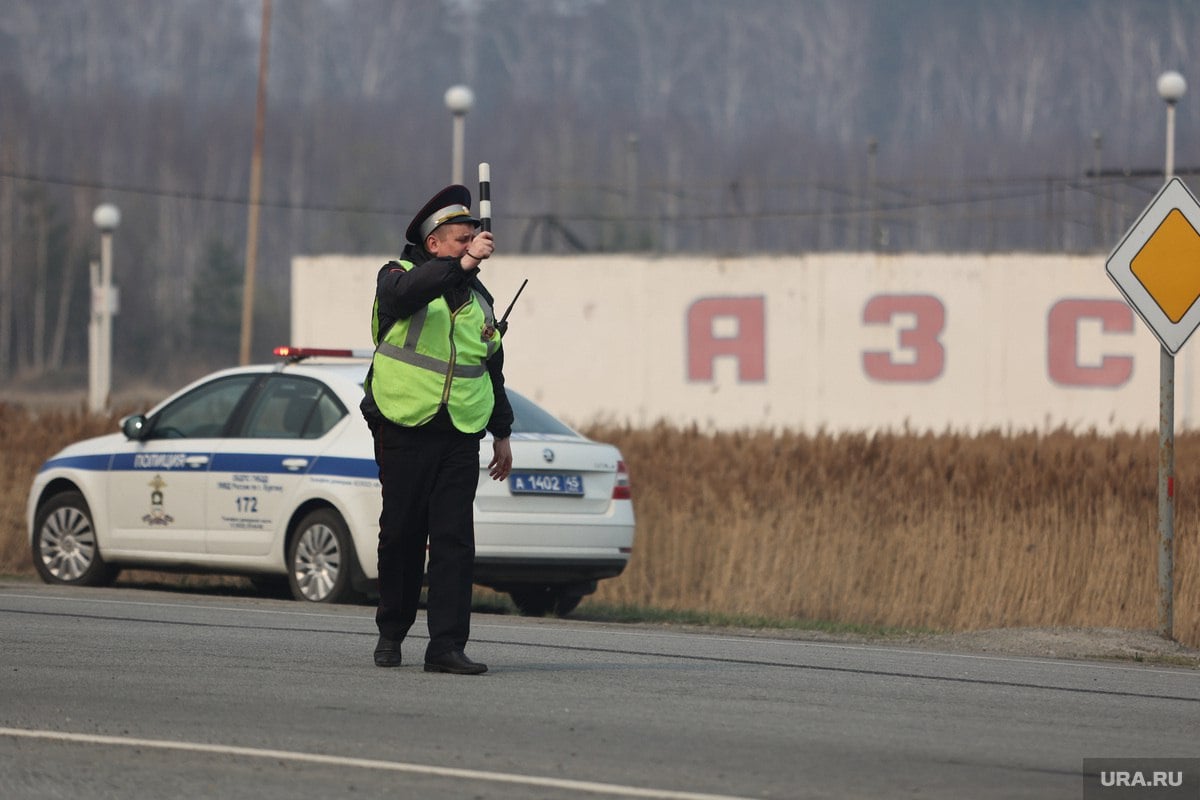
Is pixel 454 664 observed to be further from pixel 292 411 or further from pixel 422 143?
pixel 422 143

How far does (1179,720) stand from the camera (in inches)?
338

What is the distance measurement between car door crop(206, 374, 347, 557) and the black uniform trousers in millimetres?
4737

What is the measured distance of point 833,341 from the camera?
37938 millimetres

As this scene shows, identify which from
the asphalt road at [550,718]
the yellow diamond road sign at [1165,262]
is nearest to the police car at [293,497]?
the asphalt road at [550,718]

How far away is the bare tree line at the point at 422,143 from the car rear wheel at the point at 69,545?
80.2 ft

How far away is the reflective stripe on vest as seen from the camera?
359 inches

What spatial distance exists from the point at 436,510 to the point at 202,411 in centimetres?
607

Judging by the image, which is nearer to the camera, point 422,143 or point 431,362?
point 431,362

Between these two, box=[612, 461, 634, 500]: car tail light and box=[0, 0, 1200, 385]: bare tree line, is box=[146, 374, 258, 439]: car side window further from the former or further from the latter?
box=[0, 0, 1200, 385]: bare tree line

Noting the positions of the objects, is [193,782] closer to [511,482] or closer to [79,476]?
[511,482]

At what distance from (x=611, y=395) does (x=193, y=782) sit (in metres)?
32.7

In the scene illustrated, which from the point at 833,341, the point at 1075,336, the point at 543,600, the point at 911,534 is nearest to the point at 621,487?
the point at 543,600

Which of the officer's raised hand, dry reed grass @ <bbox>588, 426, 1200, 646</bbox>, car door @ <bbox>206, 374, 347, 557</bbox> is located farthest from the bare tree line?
the officer's raised hand

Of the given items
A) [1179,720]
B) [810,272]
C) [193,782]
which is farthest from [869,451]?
[810,272]
